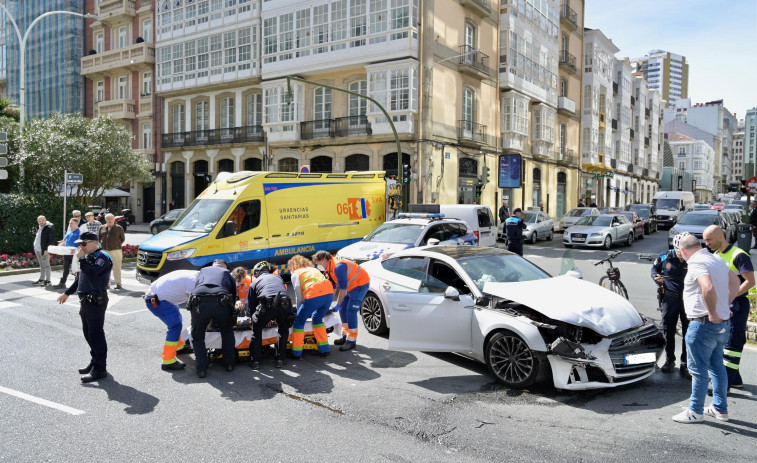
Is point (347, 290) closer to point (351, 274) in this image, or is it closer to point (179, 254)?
point (351, 274)

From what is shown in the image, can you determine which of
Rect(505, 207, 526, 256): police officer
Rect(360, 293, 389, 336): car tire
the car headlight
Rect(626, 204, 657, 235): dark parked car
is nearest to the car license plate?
Rect(360, 293, 389, 336): car tire

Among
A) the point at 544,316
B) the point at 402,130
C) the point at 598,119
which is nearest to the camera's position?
the point at 544,316

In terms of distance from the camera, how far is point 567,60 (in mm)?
42688

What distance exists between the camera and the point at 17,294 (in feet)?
38.8

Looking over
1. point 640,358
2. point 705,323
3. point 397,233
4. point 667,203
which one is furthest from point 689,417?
point 667,203

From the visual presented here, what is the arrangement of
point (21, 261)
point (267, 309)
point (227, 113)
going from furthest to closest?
point (227, 113), point (21, 261), point (267, 309)

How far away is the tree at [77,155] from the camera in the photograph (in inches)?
744

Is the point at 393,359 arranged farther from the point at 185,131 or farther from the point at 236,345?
the point at 185,131

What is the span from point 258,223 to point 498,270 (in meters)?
6.87

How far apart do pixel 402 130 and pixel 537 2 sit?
17763 millimetres

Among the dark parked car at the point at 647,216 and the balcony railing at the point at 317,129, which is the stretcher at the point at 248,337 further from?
the dark parked car at the point at 647,216

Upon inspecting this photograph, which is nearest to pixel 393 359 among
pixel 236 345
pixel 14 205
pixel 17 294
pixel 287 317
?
pixel 287 317

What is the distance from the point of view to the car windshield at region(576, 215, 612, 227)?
77.7 ft

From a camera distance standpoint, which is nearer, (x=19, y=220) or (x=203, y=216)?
(x=203, y=216)
